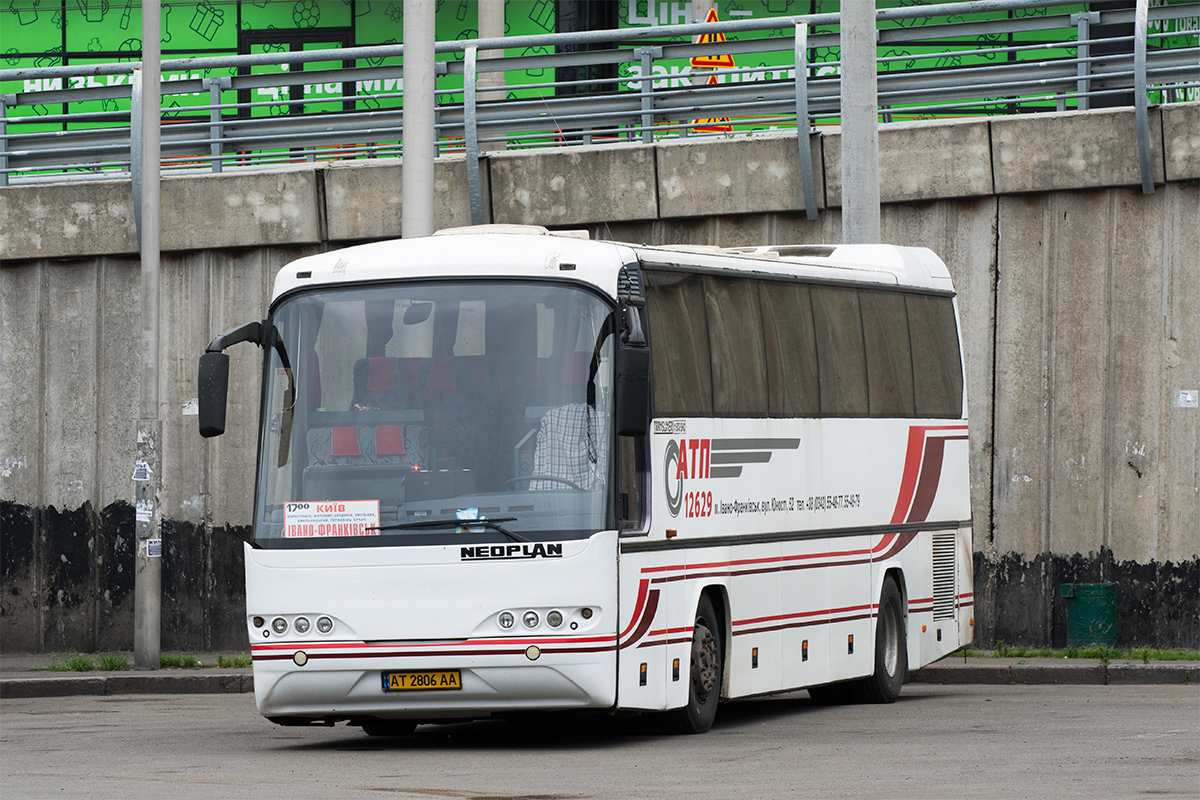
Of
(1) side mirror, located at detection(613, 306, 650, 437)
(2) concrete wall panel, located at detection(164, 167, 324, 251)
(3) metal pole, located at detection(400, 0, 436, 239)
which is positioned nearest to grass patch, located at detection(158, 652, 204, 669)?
(2) concrete wall panel, located at detection(164, 167, 324, 251)

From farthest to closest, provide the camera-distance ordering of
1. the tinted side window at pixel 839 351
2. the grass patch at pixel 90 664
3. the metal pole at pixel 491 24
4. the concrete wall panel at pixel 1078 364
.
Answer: the metal pole at pixel 491 24, the concrete wall panel at pixel 1078 364, the grass patch at pixel 90 664, the tinted side window at pixel 839 351

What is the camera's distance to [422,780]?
33.3 ft

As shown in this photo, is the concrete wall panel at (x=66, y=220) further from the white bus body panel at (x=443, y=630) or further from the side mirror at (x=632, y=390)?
the side mirror at (x=632, y=390)

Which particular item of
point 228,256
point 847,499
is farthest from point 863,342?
point 228,256

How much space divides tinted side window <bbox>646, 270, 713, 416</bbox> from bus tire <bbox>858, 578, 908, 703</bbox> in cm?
350

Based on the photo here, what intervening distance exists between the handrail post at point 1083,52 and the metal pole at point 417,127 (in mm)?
6066

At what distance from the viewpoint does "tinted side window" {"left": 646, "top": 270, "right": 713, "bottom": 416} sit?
1240 cm

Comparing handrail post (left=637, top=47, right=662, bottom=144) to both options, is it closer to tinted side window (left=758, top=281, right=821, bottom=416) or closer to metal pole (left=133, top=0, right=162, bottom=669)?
metal pole (left=133, top=0, right=162, bottom=669)

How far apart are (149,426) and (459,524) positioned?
7511mm

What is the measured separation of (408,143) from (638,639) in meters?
7.13

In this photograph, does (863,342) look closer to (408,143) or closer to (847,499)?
(847,499)

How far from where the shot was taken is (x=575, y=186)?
2006 cm

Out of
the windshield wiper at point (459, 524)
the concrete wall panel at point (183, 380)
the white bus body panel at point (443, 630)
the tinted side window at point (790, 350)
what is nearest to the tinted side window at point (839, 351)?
the tinted side window at point (790, 350)

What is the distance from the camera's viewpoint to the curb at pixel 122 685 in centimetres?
1750
